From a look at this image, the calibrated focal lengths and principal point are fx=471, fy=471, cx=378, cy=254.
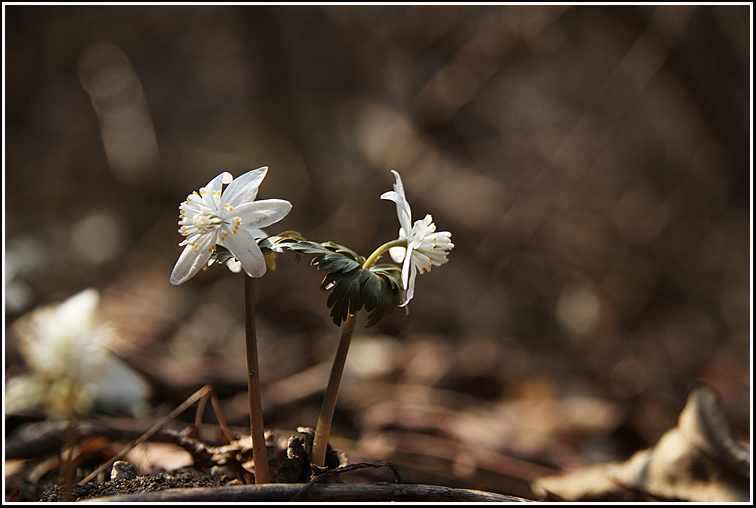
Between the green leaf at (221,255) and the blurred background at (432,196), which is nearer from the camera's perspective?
the green leaf at (221,255)

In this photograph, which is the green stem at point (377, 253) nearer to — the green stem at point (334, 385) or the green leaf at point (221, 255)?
the green stem at point (334, 385)

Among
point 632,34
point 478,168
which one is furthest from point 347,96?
point 632,34

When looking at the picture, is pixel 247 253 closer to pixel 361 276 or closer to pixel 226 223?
pixel 226 223

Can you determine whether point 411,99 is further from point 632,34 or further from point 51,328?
point 51,328

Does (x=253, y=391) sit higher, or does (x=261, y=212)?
(x=261, y=212)

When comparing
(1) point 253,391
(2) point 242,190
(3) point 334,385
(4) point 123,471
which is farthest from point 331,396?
(4) point 123,471

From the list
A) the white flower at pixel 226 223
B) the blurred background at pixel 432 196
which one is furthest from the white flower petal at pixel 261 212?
the blurred background at pixel 432 196
